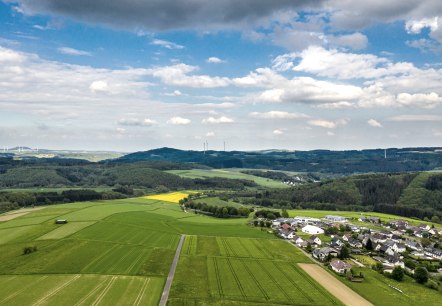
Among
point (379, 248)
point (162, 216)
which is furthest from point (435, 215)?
point (162, 216)

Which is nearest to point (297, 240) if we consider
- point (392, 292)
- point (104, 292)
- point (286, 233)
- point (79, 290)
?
point (286, 233)

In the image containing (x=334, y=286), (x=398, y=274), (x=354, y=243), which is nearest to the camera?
(x=334, y=286)

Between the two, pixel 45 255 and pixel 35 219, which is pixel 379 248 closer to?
pixel 45 255

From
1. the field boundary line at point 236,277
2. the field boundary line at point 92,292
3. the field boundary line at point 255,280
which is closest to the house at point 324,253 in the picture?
the field boundary line at point 255,280

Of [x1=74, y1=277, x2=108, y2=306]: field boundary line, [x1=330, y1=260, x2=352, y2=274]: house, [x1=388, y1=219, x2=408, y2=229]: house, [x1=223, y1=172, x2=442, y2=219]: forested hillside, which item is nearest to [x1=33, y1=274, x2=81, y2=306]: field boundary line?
[x1=74, y1=277, x2=108, y2=306]: field boundary line

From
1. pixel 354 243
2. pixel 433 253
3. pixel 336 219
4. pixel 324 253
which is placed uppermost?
pixel 324 253

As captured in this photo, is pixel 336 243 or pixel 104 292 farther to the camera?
pixel 336 243

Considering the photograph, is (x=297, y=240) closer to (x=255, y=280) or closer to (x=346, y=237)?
(x=346, y=237)
